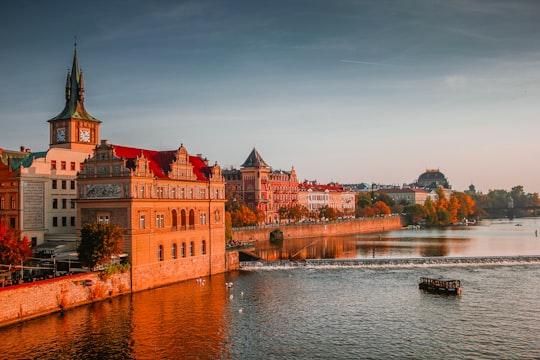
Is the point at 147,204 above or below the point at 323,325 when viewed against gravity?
above

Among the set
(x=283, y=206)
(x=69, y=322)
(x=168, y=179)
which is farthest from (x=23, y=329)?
(x=283, y=206)

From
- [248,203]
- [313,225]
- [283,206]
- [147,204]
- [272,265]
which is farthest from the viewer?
[283,206]

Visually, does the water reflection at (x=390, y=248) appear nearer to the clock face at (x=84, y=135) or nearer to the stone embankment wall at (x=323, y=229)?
the stone embankment wall at (x=323, y=229)

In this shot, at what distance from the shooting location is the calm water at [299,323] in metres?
38.4

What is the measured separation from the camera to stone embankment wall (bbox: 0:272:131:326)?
43.6m

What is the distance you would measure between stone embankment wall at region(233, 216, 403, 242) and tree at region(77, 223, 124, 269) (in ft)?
199

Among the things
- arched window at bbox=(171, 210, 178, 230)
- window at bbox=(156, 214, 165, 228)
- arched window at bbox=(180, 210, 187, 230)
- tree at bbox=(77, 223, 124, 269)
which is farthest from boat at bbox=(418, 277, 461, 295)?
tree at bbox=(77, 223, 124, 269)

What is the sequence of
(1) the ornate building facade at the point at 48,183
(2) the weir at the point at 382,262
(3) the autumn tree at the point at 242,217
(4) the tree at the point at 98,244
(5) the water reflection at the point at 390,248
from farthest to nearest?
(3) the autumn tree at the point at 242,217 < (5) the water reflection at the point at 390,248 < (2) the weir at the point at 382,262 < (1) the ornate building facade at the point at 48,183 < (4) the tree at the point at 98,244

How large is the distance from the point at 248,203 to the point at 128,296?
9933 centimetres

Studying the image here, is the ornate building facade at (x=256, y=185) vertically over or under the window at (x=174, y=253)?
over

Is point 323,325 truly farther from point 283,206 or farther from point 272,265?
point 283,206

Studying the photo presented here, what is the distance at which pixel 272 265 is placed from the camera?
248 feet

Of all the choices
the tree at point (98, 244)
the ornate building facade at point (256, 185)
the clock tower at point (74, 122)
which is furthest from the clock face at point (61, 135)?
the ornate building facade at point (256, 185)

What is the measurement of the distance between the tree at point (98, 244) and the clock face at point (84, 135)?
86.5 ft
